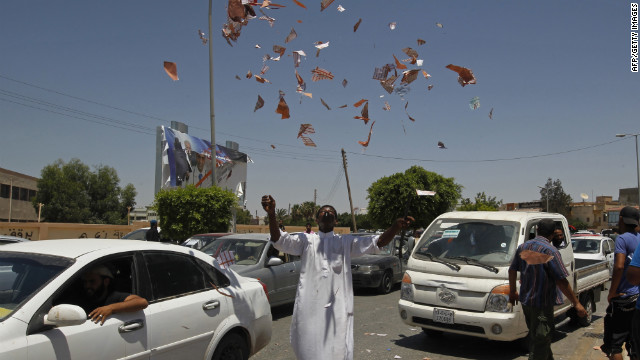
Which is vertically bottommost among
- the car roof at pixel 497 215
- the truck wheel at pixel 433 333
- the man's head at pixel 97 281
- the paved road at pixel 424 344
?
the paved road at pixel 424 344

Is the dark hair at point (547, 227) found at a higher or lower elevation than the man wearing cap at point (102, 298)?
higher

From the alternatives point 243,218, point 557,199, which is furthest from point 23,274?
point 557,199

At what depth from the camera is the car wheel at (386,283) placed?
43.4 ft

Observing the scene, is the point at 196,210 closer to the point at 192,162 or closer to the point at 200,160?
the point at 192,162

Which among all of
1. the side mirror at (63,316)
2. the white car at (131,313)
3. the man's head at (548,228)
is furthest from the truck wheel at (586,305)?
the side mirror at (63,316)

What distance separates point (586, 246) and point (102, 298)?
16048mm

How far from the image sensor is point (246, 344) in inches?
203

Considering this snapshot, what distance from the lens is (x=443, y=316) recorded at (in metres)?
6.78

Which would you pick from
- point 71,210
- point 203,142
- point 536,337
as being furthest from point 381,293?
point 71,210

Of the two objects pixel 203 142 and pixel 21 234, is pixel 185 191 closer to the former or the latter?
pixel 21 234

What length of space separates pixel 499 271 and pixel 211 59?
14.8 metres

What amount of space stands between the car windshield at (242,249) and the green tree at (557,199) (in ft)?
286

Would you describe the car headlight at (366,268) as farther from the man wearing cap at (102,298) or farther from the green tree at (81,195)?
the green tree at (81,195)

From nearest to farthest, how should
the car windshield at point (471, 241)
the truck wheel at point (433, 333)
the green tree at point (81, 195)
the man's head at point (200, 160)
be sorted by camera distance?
the car windshield at point (471, 241) < the truck wheel at point (433, 333) < the man's head at point (200, 160) < the green tree at point (81, 195)
